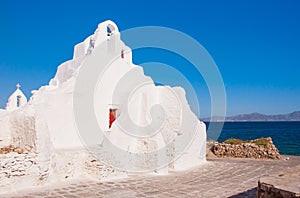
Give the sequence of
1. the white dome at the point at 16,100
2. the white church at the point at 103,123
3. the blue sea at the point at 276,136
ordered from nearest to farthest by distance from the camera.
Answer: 1. the white church at the point at 103,123
2. the white dome at the point at 16,100
3. the blue sea at the point at 276,136

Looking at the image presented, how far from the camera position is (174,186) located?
9203mm

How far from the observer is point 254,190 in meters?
8.88

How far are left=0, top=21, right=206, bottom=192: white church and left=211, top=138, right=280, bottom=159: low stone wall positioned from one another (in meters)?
3.49

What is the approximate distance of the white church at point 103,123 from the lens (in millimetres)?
9391

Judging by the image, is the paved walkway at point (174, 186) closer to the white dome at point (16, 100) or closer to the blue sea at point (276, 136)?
the white dome at point (16, 100)

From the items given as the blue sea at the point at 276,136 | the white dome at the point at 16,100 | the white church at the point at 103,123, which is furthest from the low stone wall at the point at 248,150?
the white dome at the point at 16,100

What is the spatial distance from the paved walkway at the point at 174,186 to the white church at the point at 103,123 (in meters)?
0.66

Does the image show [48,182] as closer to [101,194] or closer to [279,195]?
[101,194]

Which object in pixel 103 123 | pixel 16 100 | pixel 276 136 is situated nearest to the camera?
pixel 103 123

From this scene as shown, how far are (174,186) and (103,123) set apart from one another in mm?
4357

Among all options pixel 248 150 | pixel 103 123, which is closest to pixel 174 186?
pixel 103 123

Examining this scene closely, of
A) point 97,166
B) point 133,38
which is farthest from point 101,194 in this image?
point 133,38

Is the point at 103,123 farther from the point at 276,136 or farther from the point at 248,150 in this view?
the point at 276,136

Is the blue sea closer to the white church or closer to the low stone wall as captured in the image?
the low stone wall
